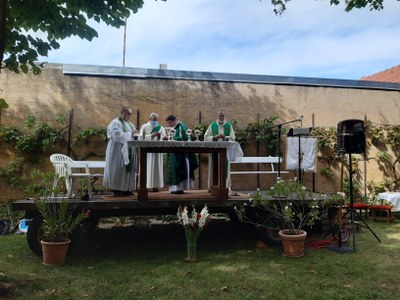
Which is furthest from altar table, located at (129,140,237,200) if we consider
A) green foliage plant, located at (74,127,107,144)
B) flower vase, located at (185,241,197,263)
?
green foliage plant, located at (74,127,107,144)

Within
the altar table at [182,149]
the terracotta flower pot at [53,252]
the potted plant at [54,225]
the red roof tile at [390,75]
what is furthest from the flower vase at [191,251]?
the red roof tile at [390,75]

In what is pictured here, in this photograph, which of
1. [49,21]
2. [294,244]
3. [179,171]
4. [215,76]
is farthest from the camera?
[215,76]

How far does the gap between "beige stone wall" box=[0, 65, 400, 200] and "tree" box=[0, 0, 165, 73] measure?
4.45 m

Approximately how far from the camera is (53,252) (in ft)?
15.7

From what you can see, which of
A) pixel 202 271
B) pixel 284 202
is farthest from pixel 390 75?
pixel 202 271

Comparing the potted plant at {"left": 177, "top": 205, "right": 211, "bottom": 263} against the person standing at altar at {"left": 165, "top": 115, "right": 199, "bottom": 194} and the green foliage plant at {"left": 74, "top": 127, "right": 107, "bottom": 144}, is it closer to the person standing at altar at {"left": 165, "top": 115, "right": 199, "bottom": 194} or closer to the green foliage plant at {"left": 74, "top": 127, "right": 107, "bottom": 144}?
the person standing at altar at {"left": 165, "top": 115, "right": 199, "bottom": 194}

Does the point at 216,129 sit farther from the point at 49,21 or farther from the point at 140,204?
the point at 49,21

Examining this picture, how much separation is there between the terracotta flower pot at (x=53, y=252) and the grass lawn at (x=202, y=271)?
119mm

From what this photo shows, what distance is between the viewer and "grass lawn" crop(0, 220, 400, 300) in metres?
3.85

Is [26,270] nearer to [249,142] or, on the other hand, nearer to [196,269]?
[196,269]

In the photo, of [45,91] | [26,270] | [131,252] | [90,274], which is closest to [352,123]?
[131,252]

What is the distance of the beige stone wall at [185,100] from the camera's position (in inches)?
335

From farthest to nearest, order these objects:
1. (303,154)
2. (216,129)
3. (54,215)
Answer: (303,154) < (216,129) < (54,215)

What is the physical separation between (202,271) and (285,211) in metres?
1.42
